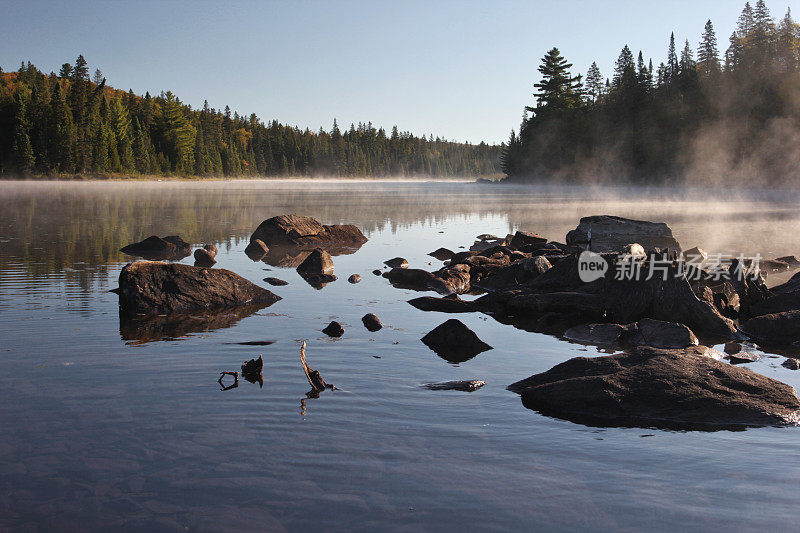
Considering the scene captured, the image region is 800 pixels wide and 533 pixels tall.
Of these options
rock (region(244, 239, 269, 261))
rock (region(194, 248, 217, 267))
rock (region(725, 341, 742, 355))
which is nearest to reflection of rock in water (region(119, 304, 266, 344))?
rock (region(194, 248, 217, 267))

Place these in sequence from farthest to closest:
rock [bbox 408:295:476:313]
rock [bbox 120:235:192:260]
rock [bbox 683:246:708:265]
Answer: rock [bbox 120:235:192:260] → rock [bbox 683:246:708:265] → rock [bbox 408:295:476:313]

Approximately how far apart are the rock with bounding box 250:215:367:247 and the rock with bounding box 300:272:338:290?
306 inches

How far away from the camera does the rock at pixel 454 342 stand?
8.73 meters

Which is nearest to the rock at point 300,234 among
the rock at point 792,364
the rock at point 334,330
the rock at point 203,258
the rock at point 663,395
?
the rock at point 203,258

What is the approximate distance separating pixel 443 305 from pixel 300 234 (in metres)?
12.6

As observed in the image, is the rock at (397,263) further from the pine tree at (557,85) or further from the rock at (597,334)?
the pine tree at (557,85)

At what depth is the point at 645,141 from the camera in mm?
88688

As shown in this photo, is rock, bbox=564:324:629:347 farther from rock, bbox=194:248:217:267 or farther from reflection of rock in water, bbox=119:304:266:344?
rock, bbox=194:248:217:267

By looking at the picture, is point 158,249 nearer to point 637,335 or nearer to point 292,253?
point 292,253

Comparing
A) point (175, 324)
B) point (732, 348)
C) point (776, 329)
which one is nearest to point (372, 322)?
point (175, 324)

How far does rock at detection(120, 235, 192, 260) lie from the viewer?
19.0m

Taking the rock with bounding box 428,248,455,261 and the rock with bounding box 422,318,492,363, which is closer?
the rock with bounding box 422,318,492,363

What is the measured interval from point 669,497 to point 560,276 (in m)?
8.57

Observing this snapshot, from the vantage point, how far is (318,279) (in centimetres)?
1487
